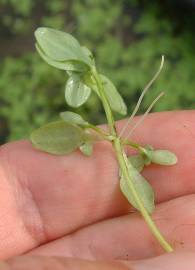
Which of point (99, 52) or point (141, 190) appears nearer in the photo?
point (141, 190)

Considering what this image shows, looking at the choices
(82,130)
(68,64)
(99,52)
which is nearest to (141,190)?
(82,130)

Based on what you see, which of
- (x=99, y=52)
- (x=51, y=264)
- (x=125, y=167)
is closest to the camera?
(x=51, y=264)

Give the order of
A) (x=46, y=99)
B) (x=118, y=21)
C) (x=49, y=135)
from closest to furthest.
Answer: (x=49, y=135) < (x=46, y=99) < (x=118, y=21)

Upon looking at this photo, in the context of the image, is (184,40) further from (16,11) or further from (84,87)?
(84,87)

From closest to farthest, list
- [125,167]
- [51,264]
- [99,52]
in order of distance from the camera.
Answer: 1. [51,264]
2. [125,167]
3. [99,52]

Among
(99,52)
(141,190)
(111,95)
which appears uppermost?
(111,95)

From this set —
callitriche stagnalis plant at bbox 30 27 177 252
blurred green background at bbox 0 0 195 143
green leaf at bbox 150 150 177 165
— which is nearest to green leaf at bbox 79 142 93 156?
callitriche stagnalis plant at bbox 30 27 177 252

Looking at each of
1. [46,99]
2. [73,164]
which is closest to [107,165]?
[73,164]

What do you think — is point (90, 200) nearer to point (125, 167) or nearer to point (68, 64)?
point (125, 167)
